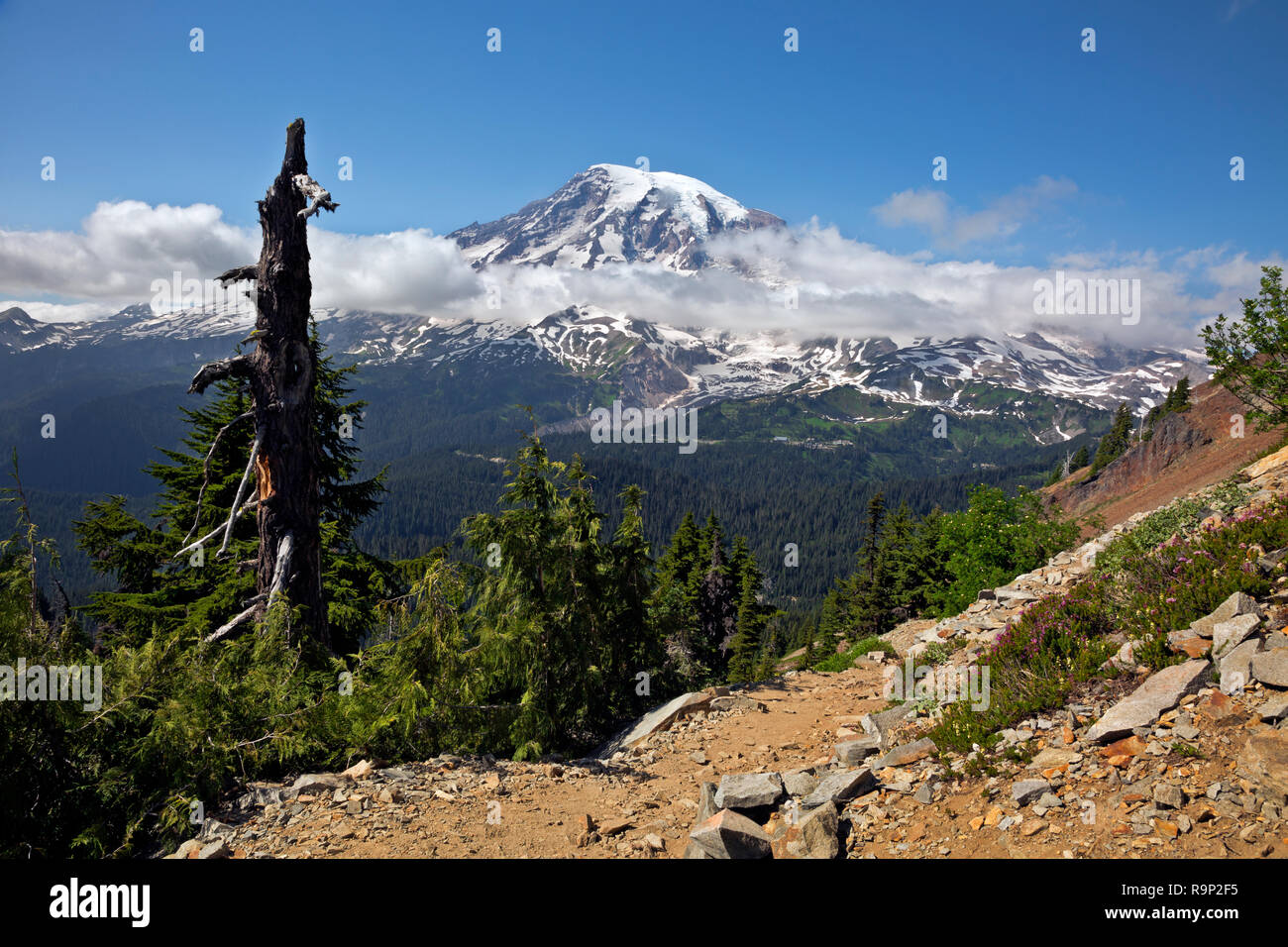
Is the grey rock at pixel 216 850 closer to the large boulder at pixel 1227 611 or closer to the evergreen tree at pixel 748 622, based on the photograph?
the large boulder at pixel 1227 611

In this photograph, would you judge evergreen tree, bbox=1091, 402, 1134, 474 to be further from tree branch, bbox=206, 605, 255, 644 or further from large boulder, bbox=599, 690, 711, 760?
tree branch, bbox=206, 605, 255, 644

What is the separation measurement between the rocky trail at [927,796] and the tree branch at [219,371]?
4692mm

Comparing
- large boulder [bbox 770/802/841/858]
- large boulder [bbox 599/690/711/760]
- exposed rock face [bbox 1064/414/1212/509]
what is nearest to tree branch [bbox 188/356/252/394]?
large boulder [bbox 599/690/711/760]

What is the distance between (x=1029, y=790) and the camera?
227 inches

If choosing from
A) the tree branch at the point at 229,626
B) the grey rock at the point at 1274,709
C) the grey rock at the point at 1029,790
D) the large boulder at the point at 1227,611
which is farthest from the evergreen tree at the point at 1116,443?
the tree branch at the point at 229,626

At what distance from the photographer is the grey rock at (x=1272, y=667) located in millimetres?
5797

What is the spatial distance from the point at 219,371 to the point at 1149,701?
429 inches

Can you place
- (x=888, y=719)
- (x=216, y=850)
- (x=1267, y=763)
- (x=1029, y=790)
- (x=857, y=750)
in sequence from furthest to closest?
(x=888, y=719), (x=857, y=750), (x=1029, y=790), (x=216, y=850), (x=1267, y=763)

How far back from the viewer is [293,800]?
6516 millimetres

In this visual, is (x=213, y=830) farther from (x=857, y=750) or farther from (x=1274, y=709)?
(x=1274, y=709)

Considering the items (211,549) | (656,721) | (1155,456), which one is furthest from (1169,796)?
(1155,456)
